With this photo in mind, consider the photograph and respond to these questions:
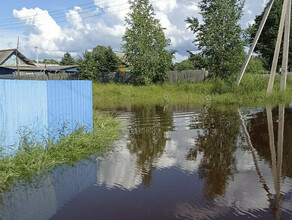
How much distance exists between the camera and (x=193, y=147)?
716 centimetres

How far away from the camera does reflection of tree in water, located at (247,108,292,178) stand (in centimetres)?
570

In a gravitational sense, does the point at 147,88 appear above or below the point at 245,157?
above

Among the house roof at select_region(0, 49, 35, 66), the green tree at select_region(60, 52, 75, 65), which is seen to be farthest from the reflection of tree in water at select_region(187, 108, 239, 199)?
the green tree at select_region(60, 52, 75, 65)

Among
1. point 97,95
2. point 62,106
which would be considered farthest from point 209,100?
point 62,106

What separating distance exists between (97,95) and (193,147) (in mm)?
17101

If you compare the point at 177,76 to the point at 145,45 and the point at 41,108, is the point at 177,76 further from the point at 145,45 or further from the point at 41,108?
the point at 41,108

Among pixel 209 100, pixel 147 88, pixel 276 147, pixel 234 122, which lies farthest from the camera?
pixel 147 88

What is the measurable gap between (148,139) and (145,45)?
1772 centimetres

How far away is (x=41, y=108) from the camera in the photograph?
6.27m

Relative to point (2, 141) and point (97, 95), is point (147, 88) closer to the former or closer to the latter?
point (97, 95)

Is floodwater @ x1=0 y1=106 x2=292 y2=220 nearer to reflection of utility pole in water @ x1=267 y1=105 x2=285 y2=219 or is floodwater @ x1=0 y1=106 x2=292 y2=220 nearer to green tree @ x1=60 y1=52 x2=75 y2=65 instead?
reflection of utility pole in water @ x1=267 y1=105 x2=285 y2=219

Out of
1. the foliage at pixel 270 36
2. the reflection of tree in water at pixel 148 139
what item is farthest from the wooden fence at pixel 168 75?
the foliage at pixel 270 36

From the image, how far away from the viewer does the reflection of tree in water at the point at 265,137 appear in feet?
18.7

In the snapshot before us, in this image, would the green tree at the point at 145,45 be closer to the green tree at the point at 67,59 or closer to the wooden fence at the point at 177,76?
the wooden fence at the point at 177,76
